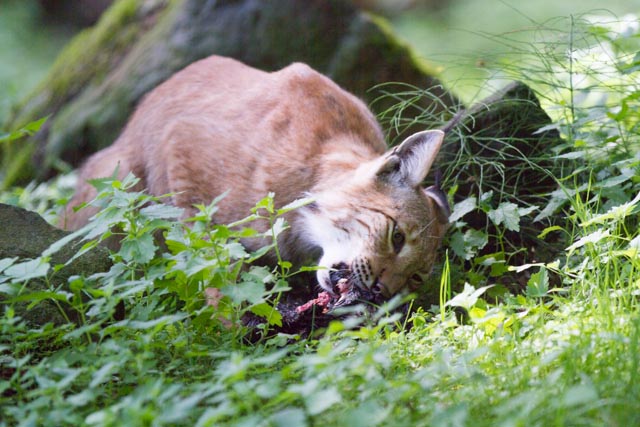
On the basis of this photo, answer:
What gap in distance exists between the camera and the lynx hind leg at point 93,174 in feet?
18.6

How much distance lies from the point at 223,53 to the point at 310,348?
13.9ft

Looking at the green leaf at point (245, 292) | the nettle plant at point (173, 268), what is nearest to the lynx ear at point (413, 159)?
the nettle plant at point (173, 268)

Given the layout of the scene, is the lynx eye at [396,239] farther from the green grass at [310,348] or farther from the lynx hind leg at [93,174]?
the lynx hind leg at [93,174]

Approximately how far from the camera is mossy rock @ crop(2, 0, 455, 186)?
7252 millimetres

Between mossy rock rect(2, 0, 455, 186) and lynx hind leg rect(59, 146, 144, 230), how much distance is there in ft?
5.47

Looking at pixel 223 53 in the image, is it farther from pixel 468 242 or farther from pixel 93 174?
pixel 468 242

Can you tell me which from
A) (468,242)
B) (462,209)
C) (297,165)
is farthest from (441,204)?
(297,165)

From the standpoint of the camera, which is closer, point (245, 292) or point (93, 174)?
point (245, 292)

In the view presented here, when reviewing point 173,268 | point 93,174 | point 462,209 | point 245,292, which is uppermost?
point 173,268

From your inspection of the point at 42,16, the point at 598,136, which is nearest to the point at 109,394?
the point at 598,136

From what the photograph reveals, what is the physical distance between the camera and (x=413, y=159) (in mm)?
4539

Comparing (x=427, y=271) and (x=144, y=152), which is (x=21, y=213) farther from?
(x=427, y=271)

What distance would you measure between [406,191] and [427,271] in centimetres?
48

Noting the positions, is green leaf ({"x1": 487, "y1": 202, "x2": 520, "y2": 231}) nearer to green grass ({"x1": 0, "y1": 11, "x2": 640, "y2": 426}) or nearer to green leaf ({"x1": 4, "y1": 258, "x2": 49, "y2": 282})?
green grass ({"x1": 0, "y1": 11, "x2": 640, "y2": 426})
